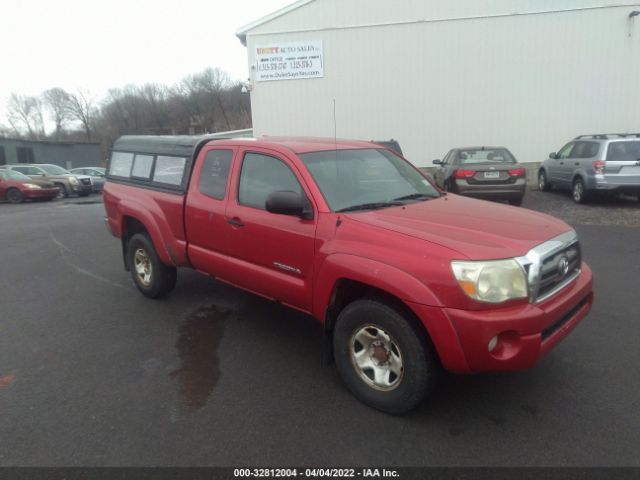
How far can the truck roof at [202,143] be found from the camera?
164 inches

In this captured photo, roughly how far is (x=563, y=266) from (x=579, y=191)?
10.1 meters

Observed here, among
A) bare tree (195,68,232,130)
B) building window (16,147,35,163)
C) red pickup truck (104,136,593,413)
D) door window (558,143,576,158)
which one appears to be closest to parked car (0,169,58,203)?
red pickup truck (104,136,593,413)

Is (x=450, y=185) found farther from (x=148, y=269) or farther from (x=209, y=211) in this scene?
(x=209, y=211)

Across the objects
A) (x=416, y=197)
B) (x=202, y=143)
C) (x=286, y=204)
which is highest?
(x=202, y=143)

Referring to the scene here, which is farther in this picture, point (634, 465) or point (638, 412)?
point (638, 412)

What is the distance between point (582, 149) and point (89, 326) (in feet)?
39.6

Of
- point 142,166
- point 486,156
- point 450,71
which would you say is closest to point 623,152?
point 486,156

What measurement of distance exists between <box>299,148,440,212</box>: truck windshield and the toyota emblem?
1.25m

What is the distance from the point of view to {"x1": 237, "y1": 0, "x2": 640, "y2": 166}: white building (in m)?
16.6

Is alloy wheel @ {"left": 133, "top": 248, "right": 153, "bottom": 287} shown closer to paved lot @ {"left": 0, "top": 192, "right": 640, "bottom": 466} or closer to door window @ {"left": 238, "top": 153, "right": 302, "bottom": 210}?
paved lot @ {"left": 0, "top": 192, "right": 640, "bottom": 466}

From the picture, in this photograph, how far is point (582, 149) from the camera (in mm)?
12016

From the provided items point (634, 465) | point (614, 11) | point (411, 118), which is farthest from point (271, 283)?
point (614, 11)

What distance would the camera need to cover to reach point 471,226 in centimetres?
321

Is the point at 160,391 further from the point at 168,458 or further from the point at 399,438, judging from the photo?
the point at 399,438
